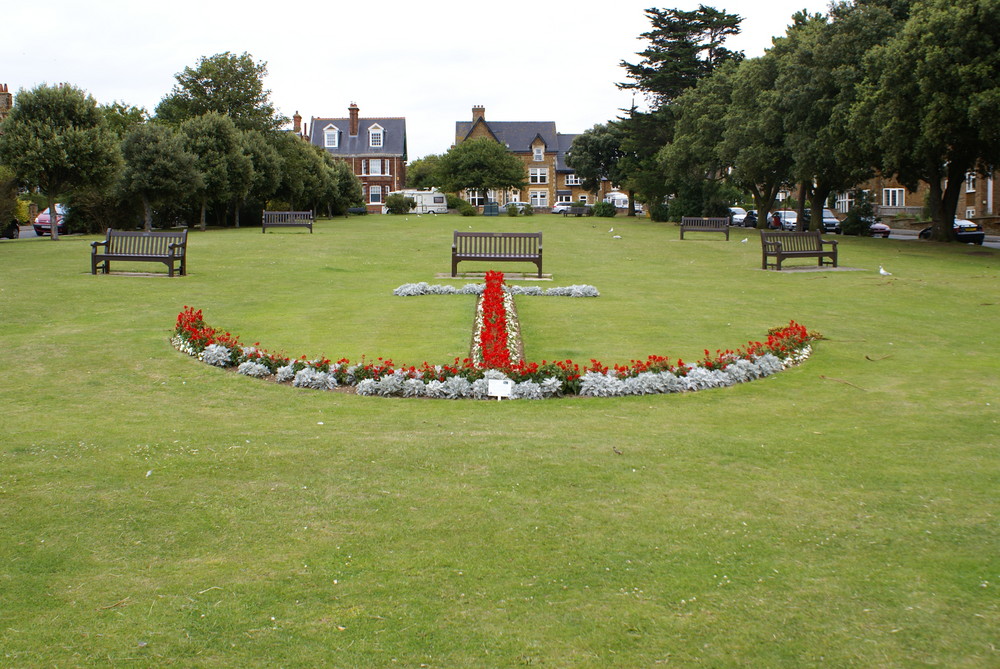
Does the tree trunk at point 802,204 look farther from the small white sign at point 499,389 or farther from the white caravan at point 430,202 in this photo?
the white caravan at point 430,202

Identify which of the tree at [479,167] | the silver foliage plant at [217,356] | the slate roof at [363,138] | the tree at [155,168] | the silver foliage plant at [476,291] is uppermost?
the slate roof at [363,138]

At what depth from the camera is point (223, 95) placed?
61.2m

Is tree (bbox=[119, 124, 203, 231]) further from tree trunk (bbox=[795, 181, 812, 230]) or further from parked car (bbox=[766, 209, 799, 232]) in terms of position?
parked car (bbox=[766, 209, 799, 232])

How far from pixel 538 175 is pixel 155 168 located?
236 feet

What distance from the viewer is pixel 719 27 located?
60.5m

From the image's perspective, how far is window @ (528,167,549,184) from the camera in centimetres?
10556

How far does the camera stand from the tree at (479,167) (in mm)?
82000

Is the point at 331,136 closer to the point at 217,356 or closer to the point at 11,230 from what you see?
the point at 11,230

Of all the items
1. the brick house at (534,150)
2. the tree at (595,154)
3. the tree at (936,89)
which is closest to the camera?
the tree at (936,89)

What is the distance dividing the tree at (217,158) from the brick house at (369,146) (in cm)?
4719

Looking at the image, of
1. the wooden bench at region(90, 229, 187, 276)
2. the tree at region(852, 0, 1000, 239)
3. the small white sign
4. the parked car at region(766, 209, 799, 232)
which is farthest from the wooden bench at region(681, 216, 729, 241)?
the small white sign

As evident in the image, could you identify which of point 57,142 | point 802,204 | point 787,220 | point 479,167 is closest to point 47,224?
point 57,142

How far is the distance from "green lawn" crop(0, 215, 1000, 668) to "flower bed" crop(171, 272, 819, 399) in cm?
26

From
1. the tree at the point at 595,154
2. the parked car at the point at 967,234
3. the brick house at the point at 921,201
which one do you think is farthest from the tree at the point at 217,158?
the tree at the point at 595,154
